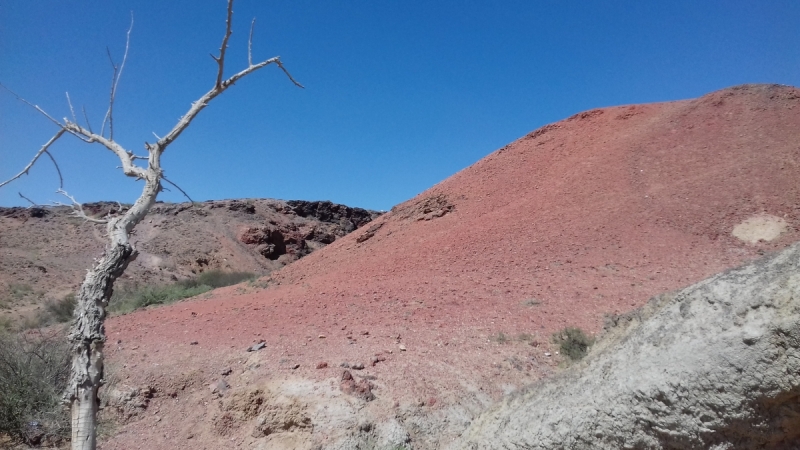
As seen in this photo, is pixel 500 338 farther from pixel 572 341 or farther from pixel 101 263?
pixel 101 263

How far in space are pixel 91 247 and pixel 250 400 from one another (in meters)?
33.0

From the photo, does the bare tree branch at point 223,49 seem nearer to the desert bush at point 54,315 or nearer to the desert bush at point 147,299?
the desert bush at point 147,299

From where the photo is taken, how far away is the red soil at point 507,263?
7.15 meters

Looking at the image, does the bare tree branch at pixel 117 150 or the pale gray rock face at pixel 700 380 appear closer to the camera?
the pale gray rock face at pixel 700 380

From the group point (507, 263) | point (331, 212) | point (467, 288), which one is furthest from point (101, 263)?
point (331, 212)

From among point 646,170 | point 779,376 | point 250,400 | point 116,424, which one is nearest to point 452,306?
point 250,400

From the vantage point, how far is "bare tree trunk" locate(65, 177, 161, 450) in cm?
273

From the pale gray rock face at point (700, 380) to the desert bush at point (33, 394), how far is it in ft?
17.0

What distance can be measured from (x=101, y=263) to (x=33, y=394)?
14.4ft

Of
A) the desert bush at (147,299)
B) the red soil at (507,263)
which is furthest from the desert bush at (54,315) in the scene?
the red soil at (507,263)

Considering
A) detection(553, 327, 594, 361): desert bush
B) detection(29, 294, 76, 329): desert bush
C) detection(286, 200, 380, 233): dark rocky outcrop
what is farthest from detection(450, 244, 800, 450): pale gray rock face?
detection(286, 200, 380, 233): dark rocky outcrop

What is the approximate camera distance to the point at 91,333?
2822mm

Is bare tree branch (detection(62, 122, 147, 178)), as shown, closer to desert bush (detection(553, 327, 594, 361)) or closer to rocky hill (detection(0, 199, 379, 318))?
desert bush (detection(553, 327, 594, 361))

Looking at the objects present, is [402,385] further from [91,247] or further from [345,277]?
[91,247]
